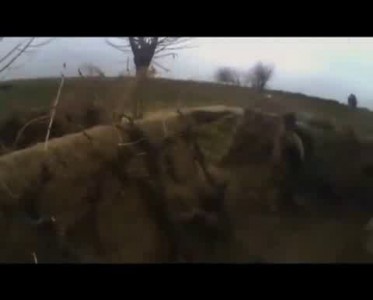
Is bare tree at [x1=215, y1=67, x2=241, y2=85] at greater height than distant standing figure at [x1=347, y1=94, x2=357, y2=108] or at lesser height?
greater

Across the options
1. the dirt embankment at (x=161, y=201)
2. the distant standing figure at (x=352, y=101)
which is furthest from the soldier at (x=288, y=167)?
the distant standing figure at (x=352, y=101)

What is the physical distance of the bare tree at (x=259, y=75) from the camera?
1.84 metres

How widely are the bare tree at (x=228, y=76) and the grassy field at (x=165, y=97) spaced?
0.06 feet

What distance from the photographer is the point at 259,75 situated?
1844 mm

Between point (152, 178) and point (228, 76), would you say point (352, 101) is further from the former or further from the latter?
point (152, 178)

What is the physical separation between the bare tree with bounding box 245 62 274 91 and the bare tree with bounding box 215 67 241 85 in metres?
0.03

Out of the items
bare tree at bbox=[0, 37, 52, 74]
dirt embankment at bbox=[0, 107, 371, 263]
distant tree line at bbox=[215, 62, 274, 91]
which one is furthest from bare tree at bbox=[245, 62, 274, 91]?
bare tree at bbox=[0, 37, 52, 74]

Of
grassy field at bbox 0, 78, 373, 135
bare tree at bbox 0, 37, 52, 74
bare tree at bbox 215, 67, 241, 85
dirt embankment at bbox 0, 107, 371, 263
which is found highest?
bare tree at bbox 0, 37, 52, 74

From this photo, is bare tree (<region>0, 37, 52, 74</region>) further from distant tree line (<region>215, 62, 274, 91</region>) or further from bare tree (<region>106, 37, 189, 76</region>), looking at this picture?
distant tree line (<region>215, 62, 274, 91</region>)

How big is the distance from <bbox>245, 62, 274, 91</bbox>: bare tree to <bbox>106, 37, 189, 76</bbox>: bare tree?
227 mm

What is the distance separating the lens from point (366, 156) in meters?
1.84

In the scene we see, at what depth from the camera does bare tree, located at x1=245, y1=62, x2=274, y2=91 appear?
1839mm

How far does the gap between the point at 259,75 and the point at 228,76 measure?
98 millimetres

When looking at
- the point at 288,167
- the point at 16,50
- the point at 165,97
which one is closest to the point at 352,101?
the point at 288,167
